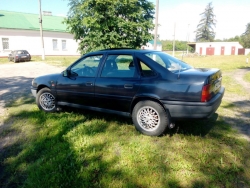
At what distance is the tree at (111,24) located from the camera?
16.0 meters

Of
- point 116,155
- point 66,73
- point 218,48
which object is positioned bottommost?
point 116,155

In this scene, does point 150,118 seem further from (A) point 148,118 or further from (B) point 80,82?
(B) point 80,82

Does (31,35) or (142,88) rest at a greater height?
(31,35)

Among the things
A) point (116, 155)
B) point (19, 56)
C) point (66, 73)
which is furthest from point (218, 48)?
point (116, 155)

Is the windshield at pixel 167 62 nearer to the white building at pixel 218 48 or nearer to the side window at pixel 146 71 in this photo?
the side window at pixel 146 71

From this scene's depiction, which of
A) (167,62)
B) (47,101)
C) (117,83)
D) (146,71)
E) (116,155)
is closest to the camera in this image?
(116,155)

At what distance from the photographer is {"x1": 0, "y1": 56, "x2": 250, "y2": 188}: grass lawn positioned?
2.74 m

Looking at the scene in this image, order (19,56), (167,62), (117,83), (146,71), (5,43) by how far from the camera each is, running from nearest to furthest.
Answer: (146,71) → (117,83) → (167,62) → (19,56) → (5,43)

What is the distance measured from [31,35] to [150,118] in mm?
33266

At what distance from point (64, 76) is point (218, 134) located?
11.7 ft

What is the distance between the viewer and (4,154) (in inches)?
137

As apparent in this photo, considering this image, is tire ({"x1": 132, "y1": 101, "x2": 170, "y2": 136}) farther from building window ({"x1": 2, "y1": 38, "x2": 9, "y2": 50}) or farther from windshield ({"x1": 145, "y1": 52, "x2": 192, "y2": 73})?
building window ({"x1": 2, "y1": 38, "x2": 9, "y2": 50})

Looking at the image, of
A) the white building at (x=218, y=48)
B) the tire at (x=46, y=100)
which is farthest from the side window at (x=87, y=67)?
the white building at (x=218, y=48)

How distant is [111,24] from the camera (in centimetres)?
1616
